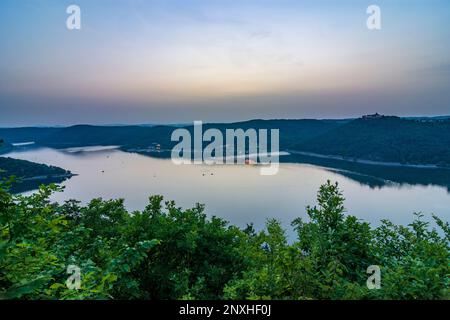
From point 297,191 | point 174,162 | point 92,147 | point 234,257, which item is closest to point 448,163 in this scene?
point 297,191

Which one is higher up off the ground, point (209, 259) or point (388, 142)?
point (388, 142)

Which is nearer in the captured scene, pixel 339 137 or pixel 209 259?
pixel 209 259

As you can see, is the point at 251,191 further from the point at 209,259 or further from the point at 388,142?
the point at 209,259

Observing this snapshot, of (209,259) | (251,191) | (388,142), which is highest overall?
(388,142)

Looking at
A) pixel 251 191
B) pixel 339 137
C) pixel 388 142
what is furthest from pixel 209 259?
pixel 339 137

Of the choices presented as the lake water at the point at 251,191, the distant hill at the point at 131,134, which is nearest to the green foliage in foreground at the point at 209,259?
the lake water at the point at 251,191

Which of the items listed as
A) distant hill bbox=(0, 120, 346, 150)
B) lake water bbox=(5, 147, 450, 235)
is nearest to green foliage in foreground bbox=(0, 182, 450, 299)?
lake water bbox=(5, 147, 450, 235)
